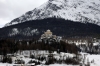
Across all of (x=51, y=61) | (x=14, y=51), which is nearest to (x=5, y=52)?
(x=14, y=51)

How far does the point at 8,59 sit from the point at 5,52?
37.5 feet

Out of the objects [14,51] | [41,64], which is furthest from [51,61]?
[14,51]

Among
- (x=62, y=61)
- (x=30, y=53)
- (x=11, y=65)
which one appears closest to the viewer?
(x=11, y=65)

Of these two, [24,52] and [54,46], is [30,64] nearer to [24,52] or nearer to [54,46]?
[24,52]

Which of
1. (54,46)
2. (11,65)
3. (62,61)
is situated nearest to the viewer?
(11,65)

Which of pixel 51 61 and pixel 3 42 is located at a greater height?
pixel 3 42

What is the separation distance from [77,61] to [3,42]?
39521 millimetres

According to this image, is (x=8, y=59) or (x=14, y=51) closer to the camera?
(x=8, y=59)

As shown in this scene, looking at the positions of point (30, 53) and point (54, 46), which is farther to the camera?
point (54, 46)

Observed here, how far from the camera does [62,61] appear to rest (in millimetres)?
116375

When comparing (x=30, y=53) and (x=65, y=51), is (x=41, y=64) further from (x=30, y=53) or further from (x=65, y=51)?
(x=65, y=51)

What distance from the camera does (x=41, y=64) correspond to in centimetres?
11256

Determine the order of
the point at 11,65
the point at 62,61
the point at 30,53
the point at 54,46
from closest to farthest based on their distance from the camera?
the point at 11,65 < the point at 62,61 < the point at 30,53 < the point at 54,46

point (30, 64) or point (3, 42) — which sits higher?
point (3, 42)
